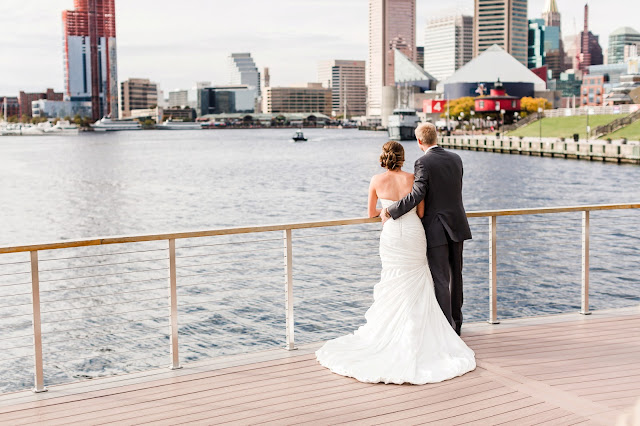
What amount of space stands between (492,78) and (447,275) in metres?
175

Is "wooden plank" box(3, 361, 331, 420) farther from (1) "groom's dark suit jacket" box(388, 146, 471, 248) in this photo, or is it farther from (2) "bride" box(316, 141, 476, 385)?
(1) "groom's dark suit jacket" box(388, 146, 471, 248)

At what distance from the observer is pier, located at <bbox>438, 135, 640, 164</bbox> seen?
62781 millimetres

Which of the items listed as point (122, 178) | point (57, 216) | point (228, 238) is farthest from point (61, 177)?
point (228, 238)

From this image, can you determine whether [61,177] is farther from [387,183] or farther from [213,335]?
[387,183]

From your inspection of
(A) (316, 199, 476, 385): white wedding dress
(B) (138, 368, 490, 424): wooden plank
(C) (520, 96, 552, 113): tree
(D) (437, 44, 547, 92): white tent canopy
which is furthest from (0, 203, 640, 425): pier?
(D) (437, 44, 547, 92): white tent canopy

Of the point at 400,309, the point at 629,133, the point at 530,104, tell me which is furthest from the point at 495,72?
the point at 400,309

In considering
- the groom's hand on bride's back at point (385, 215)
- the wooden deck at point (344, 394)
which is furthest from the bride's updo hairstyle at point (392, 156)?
the wooden deck at point (344, 394)

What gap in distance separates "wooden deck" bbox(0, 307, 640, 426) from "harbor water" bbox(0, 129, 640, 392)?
814 millimetres

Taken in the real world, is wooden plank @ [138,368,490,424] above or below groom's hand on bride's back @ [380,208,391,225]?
below

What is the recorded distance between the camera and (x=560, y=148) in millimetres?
75500

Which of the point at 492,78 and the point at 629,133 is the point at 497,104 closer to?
the point at 492,78

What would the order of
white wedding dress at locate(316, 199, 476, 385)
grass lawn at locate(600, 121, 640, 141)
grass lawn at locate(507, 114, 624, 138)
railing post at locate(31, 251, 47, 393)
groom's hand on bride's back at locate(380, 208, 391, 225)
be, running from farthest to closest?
grass lawn at locate(507, 114, 624, 138)
grass lawn at locate(600, 121, 640, 141)
groom's hand on bride's back at locate(380, 208, 391, 225)
white wedding dress at locate(316, 199, 476, 385)
railing post at locate(31, 251, 47, 393)

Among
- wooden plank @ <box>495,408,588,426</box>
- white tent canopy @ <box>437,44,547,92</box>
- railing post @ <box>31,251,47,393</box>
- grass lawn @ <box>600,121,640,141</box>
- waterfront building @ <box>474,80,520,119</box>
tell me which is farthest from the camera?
white tent canopy @ <box>437,44,547,92</box>

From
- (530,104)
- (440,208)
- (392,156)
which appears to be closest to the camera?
(392,156)
